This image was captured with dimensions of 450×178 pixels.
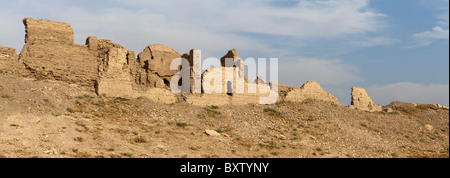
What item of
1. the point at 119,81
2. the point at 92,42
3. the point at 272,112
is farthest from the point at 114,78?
the point at 272,112

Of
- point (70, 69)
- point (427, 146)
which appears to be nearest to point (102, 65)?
point (70, 69)

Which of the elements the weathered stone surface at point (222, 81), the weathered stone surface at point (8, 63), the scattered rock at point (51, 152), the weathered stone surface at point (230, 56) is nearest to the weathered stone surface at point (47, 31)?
the weathered stone surface at point (8, 63)

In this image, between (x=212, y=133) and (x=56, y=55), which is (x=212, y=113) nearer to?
(x=212, y=133)

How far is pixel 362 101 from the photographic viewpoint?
25.2 meters

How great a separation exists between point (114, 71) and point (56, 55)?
2.67 m

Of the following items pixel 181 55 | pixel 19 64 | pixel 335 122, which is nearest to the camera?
pixel 19 64

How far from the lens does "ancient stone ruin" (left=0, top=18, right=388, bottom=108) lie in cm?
1719

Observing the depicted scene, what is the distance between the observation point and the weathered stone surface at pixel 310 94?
23422 mm

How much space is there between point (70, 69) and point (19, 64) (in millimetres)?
2109

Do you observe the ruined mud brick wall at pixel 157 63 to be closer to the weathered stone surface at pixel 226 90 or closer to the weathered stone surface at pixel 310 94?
the weathered stone surface at pixel 226 90

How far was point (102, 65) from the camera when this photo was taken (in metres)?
18.3

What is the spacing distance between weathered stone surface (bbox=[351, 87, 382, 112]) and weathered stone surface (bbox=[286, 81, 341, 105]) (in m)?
1.35

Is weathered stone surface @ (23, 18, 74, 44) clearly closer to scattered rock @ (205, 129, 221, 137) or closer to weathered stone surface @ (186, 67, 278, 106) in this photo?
weathered stone surface @ (186, 67, 278, 106)
